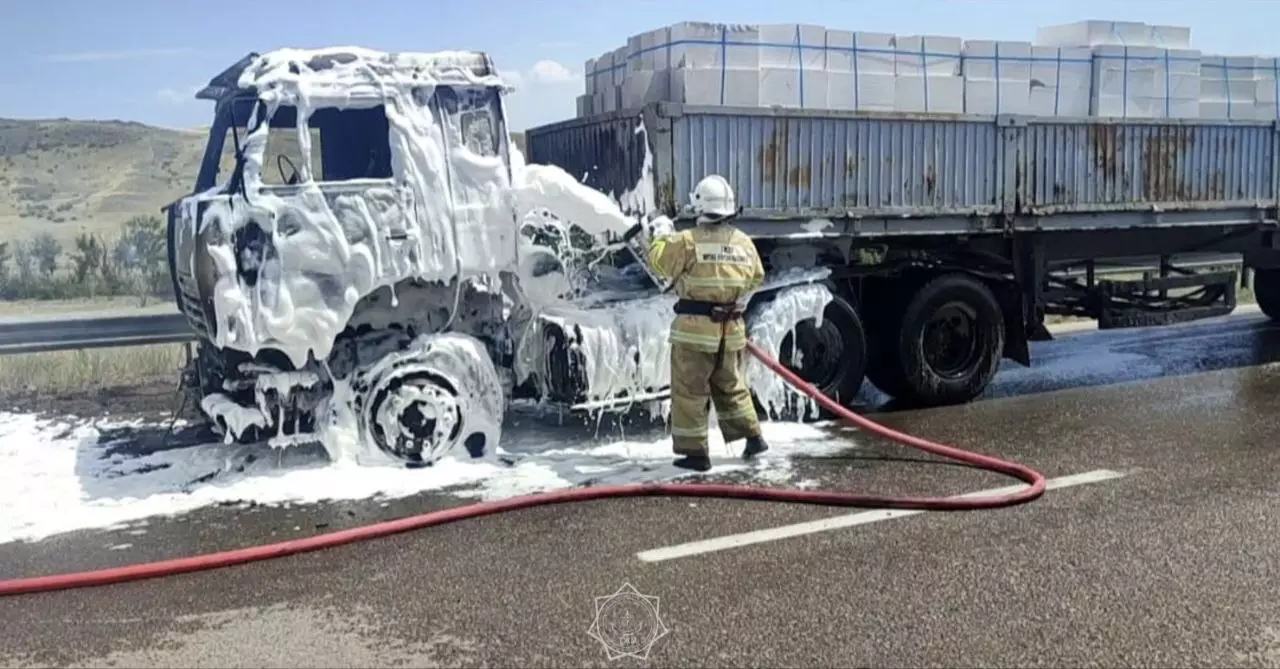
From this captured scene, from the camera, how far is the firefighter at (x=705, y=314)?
652cm

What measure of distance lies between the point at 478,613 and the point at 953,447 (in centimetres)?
368

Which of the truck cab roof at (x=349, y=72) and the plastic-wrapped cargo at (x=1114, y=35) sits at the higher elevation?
the plastic-wrapped cargo at (x=1114, y=35)

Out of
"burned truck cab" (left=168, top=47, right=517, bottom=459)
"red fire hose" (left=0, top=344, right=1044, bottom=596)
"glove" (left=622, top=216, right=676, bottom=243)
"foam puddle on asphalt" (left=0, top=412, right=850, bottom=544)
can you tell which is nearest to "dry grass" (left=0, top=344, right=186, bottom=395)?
"foam puddle on asphalt" (left=0, top=412, right=850, bottom=544)

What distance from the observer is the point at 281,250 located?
628 centimetres

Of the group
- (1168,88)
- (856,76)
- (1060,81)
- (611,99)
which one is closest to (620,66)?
(611,99)

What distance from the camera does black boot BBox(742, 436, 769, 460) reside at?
6820mm

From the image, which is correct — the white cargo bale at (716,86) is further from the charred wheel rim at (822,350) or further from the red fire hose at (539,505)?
the red fire hose at (539,505)

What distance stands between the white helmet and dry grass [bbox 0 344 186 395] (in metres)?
5.22

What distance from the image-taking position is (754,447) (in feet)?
22.5

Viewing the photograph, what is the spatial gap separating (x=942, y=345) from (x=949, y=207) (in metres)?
1.03

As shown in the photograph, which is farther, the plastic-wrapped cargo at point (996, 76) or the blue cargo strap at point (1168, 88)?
A: the blue cargo strap at point (1168, 88)

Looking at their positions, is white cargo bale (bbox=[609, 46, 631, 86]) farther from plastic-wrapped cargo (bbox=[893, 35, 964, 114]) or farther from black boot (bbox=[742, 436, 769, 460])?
black boot (bbox=[742, 436, 769, 460])

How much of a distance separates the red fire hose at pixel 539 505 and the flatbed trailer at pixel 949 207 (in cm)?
179

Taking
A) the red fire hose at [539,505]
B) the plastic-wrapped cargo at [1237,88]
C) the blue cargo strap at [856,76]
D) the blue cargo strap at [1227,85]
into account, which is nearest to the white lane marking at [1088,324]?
the plastic-wrapped cargo at [1237,88]
